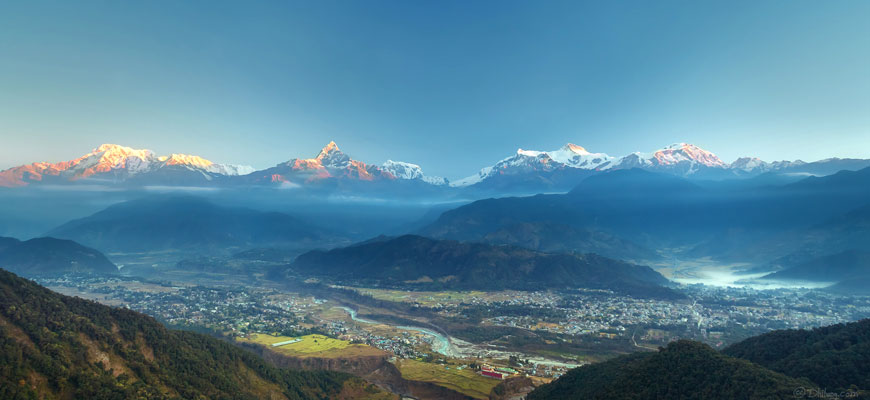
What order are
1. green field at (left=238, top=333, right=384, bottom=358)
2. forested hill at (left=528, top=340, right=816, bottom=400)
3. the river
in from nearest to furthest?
forested hill at (left=528, top=340, right=816, bottom=400), green field at (left=238, top=333, right=384, bottom=358), the river

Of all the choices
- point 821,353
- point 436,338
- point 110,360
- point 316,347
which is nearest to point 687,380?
point 821,353

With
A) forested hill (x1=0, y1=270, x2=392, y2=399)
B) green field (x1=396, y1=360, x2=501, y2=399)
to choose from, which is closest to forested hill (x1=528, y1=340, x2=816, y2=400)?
green field (x1=396, y1=360, x2=501, y2=399)

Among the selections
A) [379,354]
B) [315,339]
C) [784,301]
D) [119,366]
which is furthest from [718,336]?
[119,366]

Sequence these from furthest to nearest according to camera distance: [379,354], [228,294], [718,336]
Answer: [228,294], [718,336], [379,354]

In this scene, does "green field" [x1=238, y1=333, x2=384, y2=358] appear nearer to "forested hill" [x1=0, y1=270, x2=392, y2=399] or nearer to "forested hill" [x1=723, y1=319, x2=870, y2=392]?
"forested hill" [x1=0, y1=270, x2=392, y2=399]

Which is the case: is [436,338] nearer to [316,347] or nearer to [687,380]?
[316,347]

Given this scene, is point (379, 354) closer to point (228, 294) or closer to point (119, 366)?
point (119, 366)

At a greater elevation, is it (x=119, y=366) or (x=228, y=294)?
(x=119, y=366)
